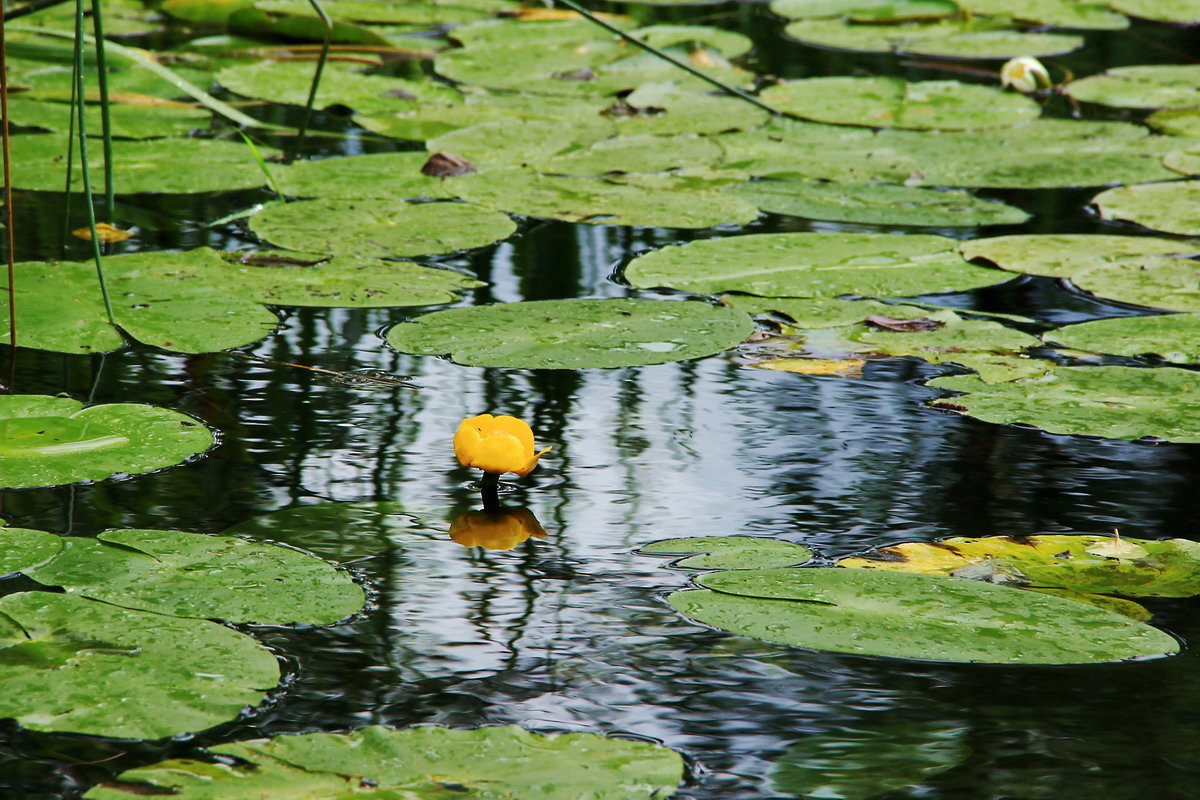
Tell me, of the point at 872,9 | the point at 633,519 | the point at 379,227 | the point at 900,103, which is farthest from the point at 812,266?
the point at 872,9

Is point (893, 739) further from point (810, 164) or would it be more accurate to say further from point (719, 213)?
point (810, 164)

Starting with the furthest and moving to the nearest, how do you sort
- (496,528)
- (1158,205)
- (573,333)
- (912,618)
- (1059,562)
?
(1158,205) → (573,333) → (496,528) → (1059,562) → (912,618)

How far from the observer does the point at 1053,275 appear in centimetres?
256

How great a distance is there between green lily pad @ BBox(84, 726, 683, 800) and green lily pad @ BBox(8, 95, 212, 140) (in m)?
2.61

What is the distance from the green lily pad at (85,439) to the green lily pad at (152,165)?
1283 mm

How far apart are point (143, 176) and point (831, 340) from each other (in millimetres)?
1722

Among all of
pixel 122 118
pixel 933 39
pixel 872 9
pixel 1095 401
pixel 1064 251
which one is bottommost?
pixel 1095 401

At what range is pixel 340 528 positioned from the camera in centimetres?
158

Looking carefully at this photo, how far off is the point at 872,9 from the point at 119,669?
4749 mm

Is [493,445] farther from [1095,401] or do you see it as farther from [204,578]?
[1095,401]

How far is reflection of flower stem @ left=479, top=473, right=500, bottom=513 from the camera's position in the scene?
5.50 ft

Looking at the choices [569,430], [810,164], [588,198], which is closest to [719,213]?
[588,198]

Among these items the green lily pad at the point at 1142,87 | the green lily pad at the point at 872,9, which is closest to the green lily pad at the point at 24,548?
the green lily pad at the point at 1142,87

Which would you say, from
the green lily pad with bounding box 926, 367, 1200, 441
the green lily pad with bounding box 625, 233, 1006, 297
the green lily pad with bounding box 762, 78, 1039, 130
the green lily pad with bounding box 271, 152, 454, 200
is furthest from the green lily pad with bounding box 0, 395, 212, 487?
the green lily pad with bounding box 762, 78, 1039, 130
